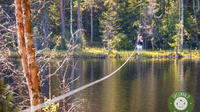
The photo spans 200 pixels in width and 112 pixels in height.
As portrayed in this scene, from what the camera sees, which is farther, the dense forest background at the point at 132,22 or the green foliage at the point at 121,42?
the dense forest background at the point at 132,22

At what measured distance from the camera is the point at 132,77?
2809 cm

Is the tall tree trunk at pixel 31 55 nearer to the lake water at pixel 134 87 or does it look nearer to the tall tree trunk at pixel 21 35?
the tall tree trunk at pixel 21 35

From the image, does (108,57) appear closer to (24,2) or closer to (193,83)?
(193,83)

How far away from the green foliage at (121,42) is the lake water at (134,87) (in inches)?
432

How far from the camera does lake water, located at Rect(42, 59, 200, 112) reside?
1752 cm

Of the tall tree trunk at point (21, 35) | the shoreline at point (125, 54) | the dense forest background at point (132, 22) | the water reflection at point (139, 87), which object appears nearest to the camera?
the tall tree trunk at point (21, 35)

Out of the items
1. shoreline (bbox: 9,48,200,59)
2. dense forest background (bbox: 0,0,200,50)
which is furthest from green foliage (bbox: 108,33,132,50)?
shoreline (bbox: 9,48,200,59)

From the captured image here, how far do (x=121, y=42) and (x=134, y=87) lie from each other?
23.1 metres

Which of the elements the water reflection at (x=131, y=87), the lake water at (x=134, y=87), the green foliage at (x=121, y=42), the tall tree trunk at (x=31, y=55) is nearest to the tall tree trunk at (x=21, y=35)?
the tall tree trunk at (x=31, y=55)

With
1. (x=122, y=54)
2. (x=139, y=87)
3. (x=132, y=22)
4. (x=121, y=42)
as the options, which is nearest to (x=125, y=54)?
(x=122, y=54)

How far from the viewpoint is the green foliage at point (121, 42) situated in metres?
45.8

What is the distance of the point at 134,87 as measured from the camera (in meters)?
23.5

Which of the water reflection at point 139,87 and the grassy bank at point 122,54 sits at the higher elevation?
the grassy bank at point 122,54

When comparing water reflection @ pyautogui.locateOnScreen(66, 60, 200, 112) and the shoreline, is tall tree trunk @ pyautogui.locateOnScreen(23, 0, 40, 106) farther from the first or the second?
the shoreline
